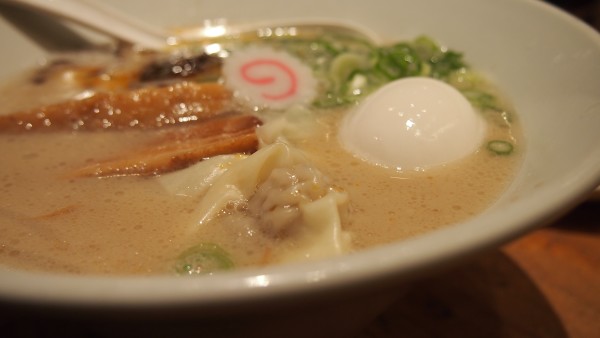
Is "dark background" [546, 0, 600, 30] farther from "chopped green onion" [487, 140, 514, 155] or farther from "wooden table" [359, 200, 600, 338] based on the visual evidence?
"chopped green onion" [487, 140, 514, 155]

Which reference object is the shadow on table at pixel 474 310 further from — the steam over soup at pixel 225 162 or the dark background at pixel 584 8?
the dark background at pixel 584 8

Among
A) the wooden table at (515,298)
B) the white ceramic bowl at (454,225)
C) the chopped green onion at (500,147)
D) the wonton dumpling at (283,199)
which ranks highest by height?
the white ceramic bowl at (454,225)

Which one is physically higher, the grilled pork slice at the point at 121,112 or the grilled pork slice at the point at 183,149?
the grilled pork slice at the point at 121,112

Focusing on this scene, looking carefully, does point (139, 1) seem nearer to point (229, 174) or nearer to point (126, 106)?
point (126, 106)

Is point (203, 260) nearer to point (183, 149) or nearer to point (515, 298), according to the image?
point (183, 149)

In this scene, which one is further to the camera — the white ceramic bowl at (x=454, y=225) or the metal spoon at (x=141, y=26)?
the metal spoon at (x=141, y=26)

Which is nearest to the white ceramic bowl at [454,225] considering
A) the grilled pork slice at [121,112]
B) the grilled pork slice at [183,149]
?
the grilled pork slice at [121,112]

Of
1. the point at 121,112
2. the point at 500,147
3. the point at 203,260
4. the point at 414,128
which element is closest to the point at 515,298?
the point at 500,147
